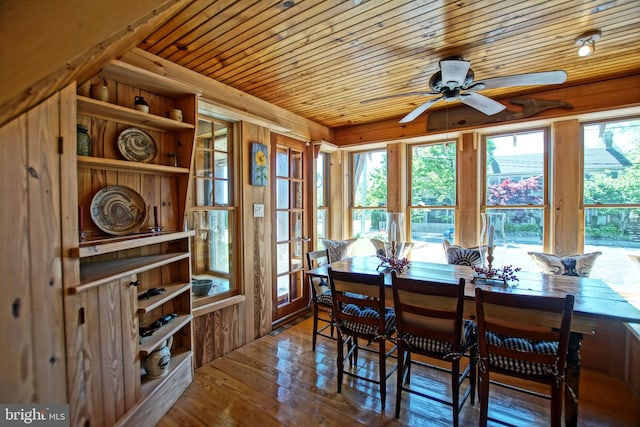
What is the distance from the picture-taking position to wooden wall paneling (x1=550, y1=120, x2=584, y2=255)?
301 centimetres

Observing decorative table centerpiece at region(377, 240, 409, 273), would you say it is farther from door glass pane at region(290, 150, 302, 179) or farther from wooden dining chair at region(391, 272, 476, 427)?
door glass pane at region(290, 150, 302, 179)

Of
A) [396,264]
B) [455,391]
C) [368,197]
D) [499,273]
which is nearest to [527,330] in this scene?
[455,391]

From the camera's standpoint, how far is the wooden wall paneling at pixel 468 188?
354 centimetres

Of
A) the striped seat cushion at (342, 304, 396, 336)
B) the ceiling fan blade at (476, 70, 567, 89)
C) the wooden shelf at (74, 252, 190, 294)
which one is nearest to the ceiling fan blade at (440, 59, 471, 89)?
the ceiling fan blade at (476, 70, 567, 89)

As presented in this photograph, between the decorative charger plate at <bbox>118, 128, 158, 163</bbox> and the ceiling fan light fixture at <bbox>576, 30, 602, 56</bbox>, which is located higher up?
the ceiling fan light fixture at <bbox>576, 30, 602, 56</bbox>

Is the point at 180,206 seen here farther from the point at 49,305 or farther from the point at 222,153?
the point at 49,305

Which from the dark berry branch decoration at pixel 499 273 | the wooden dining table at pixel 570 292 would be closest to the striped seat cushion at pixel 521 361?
the wooden dining table at pixel 570 292

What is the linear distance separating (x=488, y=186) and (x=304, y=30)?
9.37 ft

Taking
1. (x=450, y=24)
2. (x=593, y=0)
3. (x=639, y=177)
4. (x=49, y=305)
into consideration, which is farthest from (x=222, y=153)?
(x=639, y=177)

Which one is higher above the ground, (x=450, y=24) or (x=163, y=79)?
(x=450, y=24)

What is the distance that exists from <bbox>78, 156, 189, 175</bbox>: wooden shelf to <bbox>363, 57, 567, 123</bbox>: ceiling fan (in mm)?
1863

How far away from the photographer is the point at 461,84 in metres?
2.19

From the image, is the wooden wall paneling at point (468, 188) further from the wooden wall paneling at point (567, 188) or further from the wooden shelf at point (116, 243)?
the wooden shelf at point (116, 243)

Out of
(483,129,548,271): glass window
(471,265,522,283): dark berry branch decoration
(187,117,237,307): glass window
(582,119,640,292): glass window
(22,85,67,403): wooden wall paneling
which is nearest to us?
(22,85,67,403): wooden wall paneling
